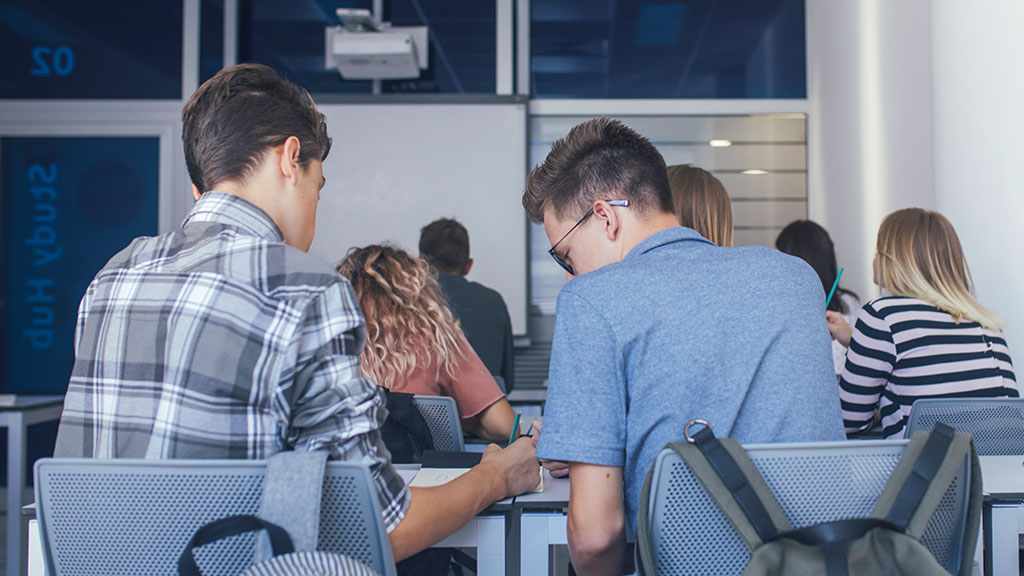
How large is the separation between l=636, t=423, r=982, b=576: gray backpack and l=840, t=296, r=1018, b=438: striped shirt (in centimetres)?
129

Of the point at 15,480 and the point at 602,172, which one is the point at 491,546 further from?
the point at 15,480

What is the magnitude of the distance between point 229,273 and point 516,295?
Answer: 13.9 ft

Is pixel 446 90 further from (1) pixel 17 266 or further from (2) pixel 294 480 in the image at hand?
(2) pixel 294 480

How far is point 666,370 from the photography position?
1.08m

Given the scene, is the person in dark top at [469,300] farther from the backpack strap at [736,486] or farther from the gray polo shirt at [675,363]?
the backpack strap at [736,486]

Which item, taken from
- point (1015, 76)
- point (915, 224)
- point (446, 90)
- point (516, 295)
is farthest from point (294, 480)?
point (446, 90)

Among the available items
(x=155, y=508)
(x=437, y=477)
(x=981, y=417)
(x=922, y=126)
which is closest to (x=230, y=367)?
(x=155, y=508)

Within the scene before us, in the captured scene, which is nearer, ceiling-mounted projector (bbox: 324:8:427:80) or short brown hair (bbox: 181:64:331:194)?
short brown hair (bbox: 181:64:331:194)

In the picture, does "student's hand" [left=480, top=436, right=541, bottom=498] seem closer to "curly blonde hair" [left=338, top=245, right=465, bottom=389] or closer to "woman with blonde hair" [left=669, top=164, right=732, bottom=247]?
"curly blonde hair" [left=338, top=245, right=465, bottom=389]

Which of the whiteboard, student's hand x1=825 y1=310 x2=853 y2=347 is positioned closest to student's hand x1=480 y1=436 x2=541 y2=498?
student's hand x1=825 y1=310 x2=853 y2=347

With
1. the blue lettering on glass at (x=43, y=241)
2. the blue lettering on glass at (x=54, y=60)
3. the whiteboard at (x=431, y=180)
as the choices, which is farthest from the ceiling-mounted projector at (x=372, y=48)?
the blue lettering on glass at (x=43, y=241)

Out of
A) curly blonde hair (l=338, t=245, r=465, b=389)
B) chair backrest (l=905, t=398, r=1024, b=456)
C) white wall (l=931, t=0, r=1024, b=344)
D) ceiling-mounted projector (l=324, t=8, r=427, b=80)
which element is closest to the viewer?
chair backrest (l=905, t=398, r=1024, b=456)

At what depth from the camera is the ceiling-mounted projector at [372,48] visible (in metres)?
4.91

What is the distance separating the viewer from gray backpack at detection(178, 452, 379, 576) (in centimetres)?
83
